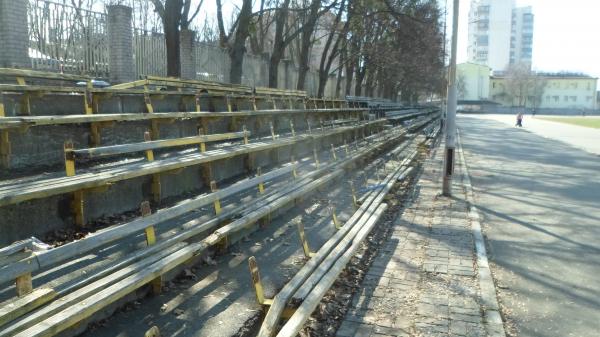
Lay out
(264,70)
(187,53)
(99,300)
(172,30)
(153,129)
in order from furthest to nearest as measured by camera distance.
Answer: (264,70), (187,53), (172,30), (153,129), (99,300)

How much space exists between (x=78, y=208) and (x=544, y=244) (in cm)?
619

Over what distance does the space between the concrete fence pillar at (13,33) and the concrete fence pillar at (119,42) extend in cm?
292

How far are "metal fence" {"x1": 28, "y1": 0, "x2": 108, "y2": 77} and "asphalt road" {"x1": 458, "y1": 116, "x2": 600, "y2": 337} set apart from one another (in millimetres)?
10358

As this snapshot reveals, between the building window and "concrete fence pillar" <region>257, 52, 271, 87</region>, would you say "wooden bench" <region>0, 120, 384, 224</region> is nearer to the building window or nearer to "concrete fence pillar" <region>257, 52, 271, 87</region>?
"concrete fence pillar" <region>257, 52, 271, 87</region>

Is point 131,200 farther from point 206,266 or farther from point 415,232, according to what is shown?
point 415,232

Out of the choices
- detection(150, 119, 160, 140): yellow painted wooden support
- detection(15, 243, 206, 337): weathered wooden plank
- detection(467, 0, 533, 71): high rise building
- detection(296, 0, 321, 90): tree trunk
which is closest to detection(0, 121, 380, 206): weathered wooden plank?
detection(150, 119, 160, 140): yellow painted wooden support

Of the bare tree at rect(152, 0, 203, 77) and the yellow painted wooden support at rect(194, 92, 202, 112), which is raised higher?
the bare tree at rect(152, 0, 203, 77)

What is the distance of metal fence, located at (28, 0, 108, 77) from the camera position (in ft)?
41.1

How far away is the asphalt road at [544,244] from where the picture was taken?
4980 millimetres

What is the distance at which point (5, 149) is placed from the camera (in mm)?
5352

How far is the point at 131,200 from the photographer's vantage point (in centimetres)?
604

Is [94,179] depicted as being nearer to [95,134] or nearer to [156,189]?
[156,189]

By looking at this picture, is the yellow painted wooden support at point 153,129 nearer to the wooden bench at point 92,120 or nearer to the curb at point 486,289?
the wooden bench at point 92,120

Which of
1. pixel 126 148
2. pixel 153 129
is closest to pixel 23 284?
pixel 126 148
